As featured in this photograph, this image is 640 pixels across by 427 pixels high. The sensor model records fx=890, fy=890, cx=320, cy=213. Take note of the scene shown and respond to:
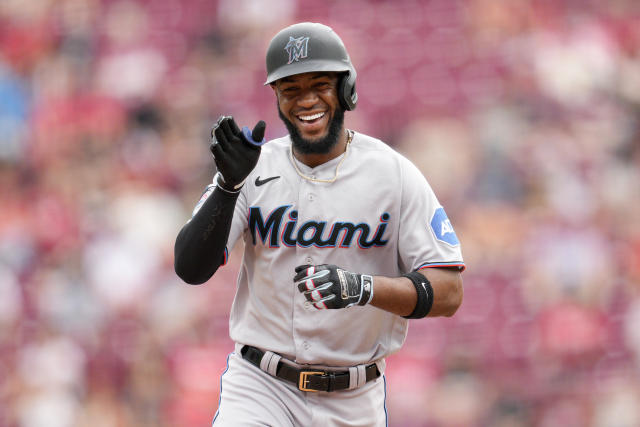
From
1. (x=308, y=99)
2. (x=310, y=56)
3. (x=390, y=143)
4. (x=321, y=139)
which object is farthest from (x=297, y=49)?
(x=390, y=143)

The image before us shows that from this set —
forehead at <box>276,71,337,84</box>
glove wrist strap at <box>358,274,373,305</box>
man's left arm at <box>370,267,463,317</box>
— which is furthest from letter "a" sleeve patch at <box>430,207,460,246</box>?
forehead at <box>276,71,337,84</box>

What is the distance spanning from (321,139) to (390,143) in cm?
534

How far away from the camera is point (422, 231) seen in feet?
10.5

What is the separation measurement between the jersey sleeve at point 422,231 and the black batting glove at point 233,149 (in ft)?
2.00

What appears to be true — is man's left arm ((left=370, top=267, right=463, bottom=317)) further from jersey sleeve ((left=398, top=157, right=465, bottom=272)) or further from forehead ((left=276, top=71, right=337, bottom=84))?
forehead ((left=276, top=71, right=337, bottom=84))

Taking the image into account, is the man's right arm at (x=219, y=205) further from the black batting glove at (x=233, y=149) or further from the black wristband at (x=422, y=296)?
the black wristband at (x=422, y=296)

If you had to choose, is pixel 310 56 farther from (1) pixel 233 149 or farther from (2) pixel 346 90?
(1) pixel 233 149

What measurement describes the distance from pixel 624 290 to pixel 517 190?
1277mm

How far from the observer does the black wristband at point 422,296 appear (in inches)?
119

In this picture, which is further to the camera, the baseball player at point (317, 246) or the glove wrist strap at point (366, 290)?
the baseball player at point (317, 246)

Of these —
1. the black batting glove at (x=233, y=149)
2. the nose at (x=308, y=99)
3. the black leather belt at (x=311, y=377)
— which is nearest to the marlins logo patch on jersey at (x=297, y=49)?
the nose at (x=308, y=99)

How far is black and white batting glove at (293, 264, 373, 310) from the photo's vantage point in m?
2.78

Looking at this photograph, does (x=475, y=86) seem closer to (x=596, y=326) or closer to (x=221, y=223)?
(x=596, y=326)

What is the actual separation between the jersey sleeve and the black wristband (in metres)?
0.10
